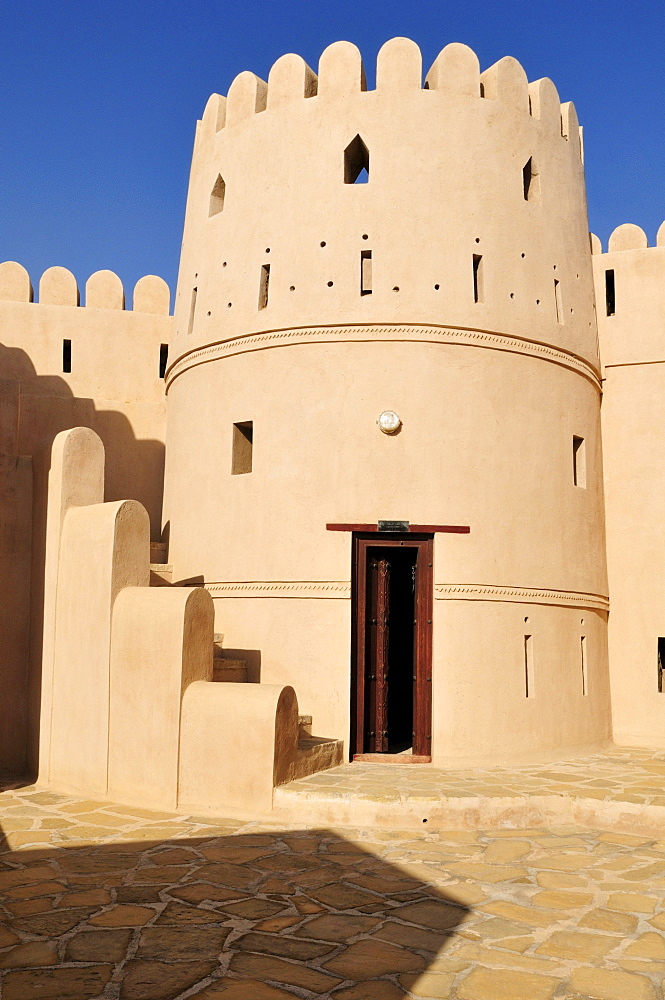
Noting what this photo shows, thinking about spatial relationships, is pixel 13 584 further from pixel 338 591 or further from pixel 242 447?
pixel 338 591

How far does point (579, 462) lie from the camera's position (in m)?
11.2

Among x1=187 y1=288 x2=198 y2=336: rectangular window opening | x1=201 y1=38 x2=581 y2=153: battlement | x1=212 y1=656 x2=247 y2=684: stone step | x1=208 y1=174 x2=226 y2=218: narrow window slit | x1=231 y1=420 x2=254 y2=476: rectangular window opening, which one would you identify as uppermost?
x1=201 y1=38 x2=581 y2=153: battlement

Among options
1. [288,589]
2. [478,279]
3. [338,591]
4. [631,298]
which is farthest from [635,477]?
[288,589]

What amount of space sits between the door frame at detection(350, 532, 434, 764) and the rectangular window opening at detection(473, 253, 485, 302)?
2763 mm

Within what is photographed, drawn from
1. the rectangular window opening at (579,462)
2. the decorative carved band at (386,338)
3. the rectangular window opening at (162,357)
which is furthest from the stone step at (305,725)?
the rectangular window opening at (162,357)

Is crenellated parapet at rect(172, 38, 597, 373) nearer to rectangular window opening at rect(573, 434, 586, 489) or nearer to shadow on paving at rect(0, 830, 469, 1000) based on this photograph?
rectangular window opening at rect(573, 434, 586, 489)

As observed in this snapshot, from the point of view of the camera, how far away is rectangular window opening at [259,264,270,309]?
10.6 m

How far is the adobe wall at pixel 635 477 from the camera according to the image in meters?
11.7

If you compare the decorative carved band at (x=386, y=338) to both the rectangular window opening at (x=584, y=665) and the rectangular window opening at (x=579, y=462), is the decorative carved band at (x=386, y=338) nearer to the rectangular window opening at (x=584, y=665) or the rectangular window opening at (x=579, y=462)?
the rectangular window opening at (x=579, y=462)

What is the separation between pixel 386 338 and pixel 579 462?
119 inches

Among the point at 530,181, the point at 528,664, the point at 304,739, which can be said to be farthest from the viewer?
the point at 530,181

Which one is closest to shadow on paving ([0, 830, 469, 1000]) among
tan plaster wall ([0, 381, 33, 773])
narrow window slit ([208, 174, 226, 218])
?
tan plaster wall ([0, 381, 33, 773])

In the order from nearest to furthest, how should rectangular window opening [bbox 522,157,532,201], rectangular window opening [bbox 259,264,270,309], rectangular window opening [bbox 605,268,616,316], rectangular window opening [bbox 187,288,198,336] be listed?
rectangular window opening [bbox 259,264,270,309] < rectangular window opening [bbox 522,157,532,201] < rectangular window opening [bbox 187,288,198,336] < rectangular window opening [bbox 605,268,616,316]

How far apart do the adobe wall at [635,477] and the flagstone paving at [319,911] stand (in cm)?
440
